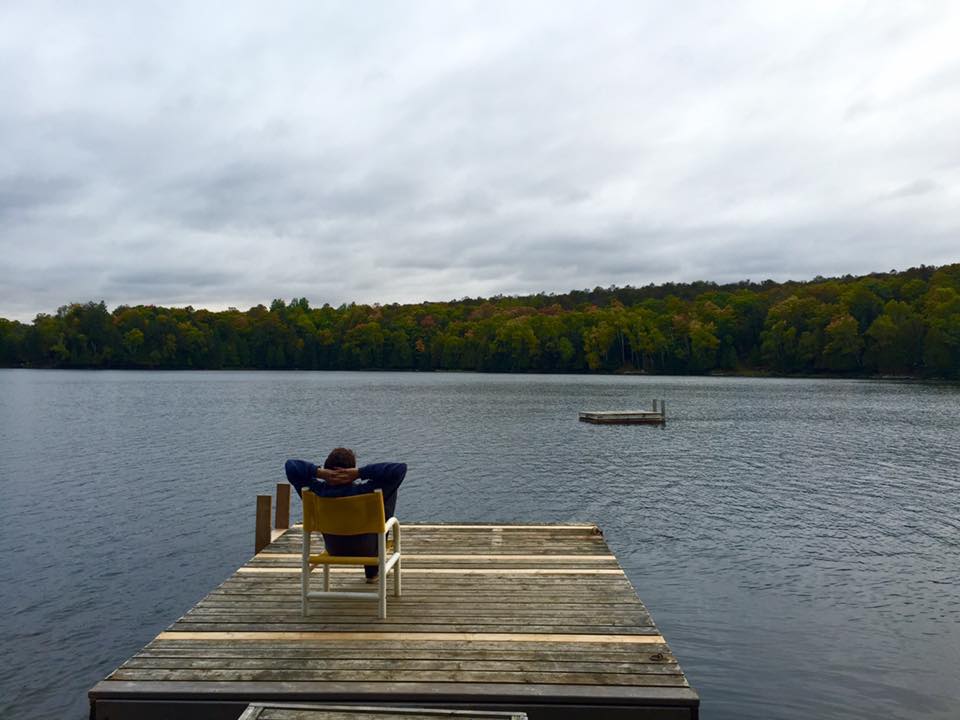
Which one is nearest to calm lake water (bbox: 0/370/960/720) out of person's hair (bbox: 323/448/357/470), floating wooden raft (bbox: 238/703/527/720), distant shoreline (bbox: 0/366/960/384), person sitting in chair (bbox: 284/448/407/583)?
person sitting in chair (bbox: 284/448/407/583)

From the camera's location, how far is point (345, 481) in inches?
247

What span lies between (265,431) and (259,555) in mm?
28505

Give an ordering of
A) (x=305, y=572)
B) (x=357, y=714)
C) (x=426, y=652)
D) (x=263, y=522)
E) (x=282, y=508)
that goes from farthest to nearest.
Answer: (x=282, y=508)
(x=263, y=522)
(x=305, y=572)
(x=426, y=652)
(x=357, y=714)

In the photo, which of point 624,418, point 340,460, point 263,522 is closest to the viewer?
point 340,460

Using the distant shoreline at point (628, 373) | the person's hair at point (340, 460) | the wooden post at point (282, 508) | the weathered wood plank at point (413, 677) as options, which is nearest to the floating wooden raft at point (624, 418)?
the wooden post at point (282, 508)

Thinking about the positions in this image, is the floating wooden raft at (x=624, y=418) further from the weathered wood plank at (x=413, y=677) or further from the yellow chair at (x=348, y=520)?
the weathered wood plank at (x=413, y=677)

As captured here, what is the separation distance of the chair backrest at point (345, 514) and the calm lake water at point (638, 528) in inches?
160

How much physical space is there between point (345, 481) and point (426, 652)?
1600 millimetres

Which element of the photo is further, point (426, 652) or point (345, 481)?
point (345, 481)

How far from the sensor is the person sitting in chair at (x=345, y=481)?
6.27 m

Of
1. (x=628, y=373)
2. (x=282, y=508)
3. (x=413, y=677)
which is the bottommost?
(x=628, y=373)

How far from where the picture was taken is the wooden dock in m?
5.01

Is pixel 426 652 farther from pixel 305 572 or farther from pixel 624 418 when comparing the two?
pixel 624 418

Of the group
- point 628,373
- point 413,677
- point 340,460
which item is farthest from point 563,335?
point 413,677
